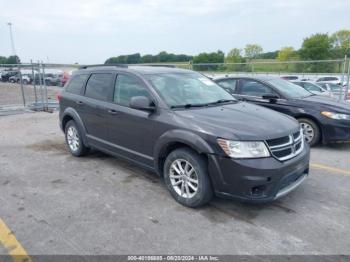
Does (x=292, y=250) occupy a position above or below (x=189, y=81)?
below

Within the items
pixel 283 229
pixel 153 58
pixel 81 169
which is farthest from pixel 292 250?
pixel 153 58

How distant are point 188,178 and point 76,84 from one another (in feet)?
10.3

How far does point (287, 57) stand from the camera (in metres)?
60.7

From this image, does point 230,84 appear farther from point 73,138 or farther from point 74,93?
point 73,138

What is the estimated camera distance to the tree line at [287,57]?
16.7 metres

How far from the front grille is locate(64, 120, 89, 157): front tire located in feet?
11.5

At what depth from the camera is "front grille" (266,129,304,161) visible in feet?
11.0

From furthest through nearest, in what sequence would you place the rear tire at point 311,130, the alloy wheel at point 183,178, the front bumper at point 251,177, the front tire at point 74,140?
the rear tire at point 311,130
the front tire at point 74,140
the alloy wheel at point 183,178
the front bumper at point 251,177

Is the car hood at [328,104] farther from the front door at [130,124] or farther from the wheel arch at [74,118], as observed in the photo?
the wheel arch at [74,118]

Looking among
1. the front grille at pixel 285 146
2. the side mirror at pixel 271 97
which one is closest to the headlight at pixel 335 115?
the side mirror at pixel 271 97

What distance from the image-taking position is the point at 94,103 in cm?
502

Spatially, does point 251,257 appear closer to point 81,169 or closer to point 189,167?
point 189,167

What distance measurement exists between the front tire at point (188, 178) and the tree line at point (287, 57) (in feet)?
27.8

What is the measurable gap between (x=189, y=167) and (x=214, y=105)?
1.04 meters
